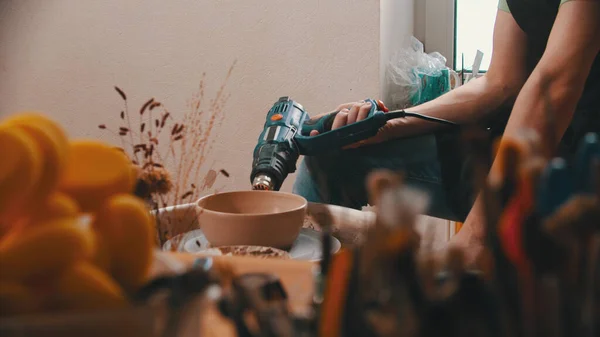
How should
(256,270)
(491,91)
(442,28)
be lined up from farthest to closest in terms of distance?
(442,28) < (491,91) < (256,270)

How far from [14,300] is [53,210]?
50mm

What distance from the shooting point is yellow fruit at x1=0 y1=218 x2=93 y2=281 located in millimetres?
309

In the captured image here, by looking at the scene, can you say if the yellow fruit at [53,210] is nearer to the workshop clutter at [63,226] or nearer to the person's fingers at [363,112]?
the workshop clutter at [63,226]

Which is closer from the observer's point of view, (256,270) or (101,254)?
(101,254)

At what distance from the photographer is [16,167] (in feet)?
1.07

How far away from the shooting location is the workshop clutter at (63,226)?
312 mm

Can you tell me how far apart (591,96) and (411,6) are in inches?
42.5

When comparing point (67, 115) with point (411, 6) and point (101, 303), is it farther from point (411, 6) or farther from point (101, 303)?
point (101, 303)

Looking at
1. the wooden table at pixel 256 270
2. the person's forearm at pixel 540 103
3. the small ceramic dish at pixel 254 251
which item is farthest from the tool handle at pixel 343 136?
the wooden table at pixel 256 270

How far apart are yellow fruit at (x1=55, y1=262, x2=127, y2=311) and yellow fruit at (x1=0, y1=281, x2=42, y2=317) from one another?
0.05 ft

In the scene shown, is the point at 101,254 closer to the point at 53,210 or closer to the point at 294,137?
Answer: the point at 53,210

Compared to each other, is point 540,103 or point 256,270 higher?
point 540,103

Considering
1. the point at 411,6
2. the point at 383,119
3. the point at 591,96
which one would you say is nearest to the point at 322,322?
the point at 383,119

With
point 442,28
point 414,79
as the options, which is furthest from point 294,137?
point 442,28
